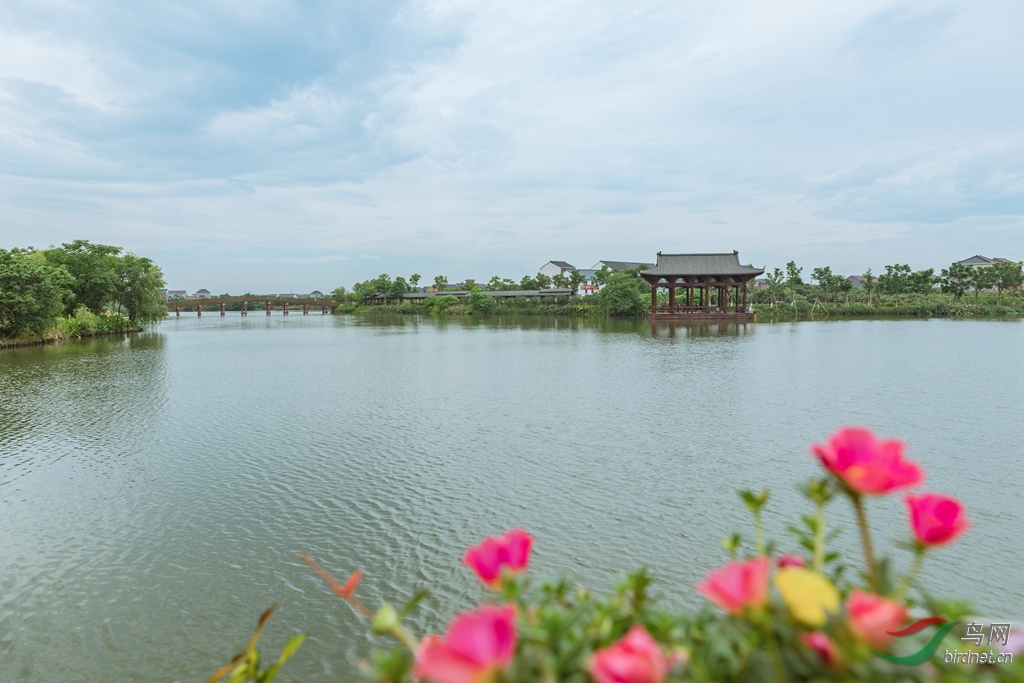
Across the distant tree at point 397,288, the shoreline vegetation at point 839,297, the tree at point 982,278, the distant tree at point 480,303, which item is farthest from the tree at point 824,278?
the distant tree at point 397,288

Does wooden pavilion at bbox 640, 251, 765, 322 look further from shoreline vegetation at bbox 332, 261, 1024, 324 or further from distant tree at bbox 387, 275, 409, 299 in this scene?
distant tree at bbox 387, 275, 409, 299

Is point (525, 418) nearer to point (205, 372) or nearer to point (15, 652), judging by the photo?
point (15, 652)

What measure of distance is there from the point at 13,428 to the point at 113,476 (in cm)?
511

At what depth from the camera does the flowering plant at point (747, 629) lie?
0.95 m

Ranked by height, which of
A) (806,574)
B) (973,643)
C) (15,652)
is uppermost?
(806,574)


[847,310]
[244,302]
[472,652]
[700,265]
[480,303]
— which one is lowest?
[847,310]

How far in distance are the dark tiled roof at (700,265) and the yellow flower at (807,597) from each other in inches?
1689

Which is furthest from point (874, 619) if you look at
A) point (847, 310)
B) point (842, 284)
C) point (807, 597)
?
point (842, 284)

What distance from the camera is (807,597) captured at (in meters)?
1.07

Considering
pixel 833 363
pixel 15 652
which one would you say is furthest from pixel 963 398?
pixel 15 652

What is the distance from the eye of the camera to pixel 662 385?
16609 mm

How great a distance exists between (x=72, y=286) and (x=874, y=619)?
4658 cm

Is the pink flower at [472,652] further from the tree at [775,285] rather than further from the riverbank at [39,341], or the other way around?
the tree at [775,285]

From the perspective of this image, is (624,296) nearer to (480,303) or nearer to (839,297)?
(480,303)
